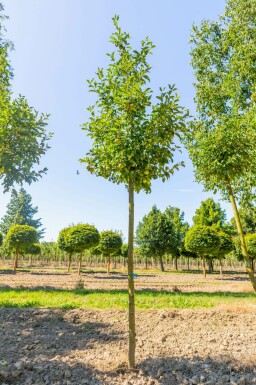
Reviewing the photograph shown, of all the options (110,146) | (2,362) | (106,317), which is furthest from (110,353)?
(110,146)

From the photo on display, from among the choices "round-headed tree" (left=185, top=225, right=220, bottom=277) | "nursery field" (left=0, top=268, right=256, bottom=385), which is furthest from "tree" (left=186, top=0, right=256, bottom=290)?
"round-headed tree" (left=185, top=225, right=220, bottom=277)

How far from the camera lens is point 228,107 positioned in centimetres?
1382

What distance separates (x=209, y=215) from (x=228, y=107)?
95.6 ft

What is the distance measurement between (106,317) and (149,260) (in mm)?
57180

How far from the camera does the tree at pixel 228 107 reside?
857 centimetres

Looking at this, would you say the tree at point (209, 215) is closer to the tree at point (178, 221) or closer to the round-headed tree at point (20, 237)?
the tree at point (178, 221)

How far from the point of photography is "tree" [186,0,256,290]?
857 centimetres

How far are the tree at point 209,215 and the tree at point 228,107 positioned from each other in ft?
89.3

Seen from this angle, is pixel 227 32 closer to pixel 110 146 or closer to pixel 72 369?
pixel 110 146

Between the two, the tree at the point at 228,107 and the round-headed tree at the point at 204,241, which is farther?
the round-headed tree at the point at 204,241

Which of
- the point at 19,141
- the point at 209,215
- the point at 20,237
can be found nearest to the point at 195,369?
the point at 19,141

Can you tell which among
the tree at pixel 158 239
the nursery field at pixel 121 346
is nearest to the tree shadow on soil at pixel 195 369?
the nursery field at pixel 121 346

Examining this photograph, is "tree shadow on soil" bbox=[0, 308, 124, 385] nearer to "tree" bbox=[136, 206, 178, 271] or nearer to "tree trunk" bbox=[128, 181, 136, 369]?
"tree trunk" bbox=[128, 181, 136, 369]

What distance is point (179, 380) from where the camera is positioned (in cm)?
380
